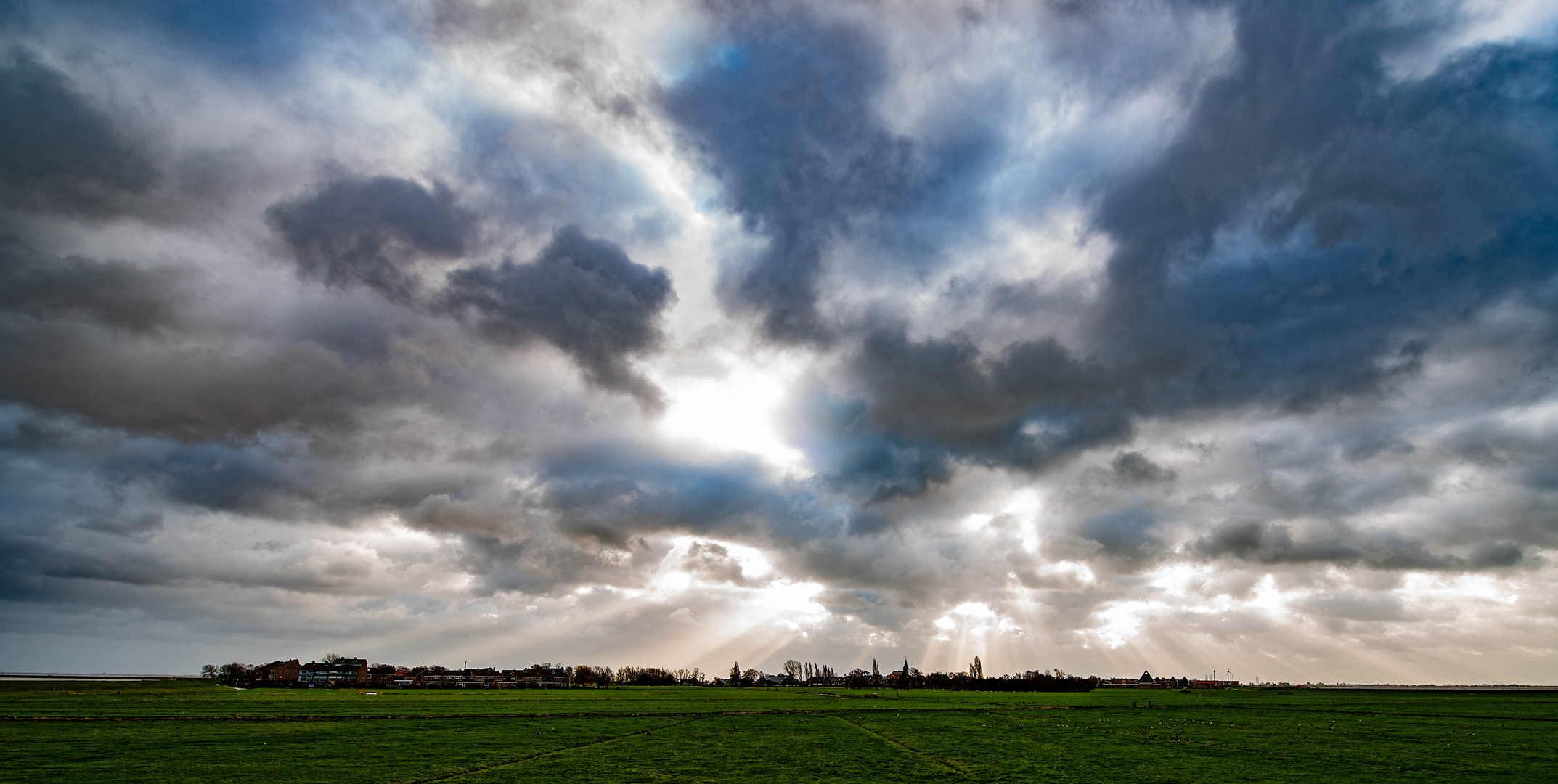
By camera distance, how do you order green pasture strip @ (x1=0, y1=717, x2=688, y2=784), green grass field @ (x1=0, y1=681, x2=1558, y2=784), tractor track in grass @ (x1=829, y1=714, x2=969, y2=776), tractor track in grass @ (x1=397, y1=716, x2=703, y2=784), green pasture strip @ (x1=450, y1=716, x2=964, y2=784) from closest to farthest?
tractor track in grass @ (x1=397, y1=716, x2=703, y2=784), green pasture strip @ (x1=450, y1=716, x2=964, y2=784), green pasture strip @ (x1=0, y1=717, x2=688, y2=784), green grass field @ (x1=0, y1=681, x2=1558, y2=784), tractor track in grass @ (x1=829, y1=714, x2=969, y2=776)

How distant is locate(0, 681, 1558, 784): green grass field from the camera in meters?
36.2

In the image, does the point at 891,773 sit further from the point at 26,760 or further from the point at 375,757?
the point at 26,760

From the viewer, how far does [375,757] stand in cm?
4203

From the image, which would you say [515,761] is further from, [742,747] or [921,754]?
[921,754]

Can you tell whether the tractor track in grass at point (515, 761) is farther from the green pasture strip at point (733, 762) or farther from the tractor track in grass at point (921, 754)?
the tractor track in grass at point (921, 754)

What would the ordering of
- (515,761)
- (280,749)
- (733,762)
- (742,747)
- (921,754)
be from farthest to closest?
(742,747) < (280,749) < (921,754) < (515,761) < (733,762)

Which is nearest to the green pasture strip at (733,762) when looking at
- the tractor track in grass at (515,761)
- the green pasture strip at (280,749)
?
the tractor track in grass at (515,761)

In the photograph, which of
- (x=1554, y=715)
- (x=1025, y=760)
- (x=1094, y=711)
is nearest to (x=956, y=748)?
(x=1025, y=760)

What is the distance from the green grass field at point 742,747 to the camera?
36.2 meters

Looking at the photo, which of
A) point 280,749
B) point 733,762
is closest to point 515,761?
point 733,762

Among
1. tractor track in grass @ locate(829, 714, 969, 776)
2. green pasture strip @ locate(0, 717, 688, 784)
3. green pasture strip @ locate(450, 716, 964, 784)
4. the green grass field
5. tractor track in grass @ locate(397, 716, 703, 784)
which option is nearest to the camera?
tractor track in grass @ locate(397, 716, 703, 784)

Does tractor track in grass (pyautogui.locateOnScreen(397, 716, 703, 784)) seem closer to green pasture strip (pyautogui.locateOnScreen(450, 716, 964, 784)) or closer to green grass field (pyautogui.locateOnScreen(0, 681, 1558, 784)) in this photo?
green grass field (pyautogui.locateOnScreen(0, 681, 1558, 784))

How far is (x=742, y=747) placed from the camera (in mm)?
48844

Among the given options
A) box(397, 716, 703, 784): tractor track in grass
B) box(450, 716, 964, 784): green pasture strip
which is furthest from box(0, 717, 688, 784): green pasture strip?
box(450, 716, 964, 784): green pasture strip
